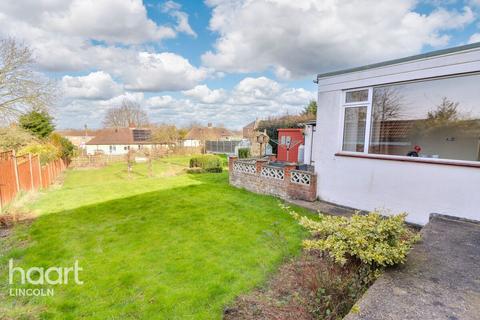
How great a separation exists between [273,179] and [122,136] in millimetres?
37925

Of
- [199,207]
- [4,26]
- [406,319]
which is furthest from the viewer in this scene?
[4,26]

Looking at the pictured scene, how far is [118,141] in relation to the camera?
128ft

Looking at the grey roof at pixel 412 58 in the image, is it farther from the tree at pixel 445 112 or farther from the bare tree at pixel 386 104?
the tree at pixel 445 112

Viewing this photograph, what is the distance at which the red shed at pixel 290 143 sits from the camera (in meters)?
14.0

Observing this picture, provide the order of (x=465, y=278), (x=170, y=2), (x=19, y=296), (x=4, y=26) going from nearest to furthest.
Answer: (x=465, y=278) < (x=19, y=296) < (x=170, y=2) < (x=4, y=26)

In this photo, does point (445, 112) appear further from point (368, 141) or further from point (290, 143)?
point (290, 143)

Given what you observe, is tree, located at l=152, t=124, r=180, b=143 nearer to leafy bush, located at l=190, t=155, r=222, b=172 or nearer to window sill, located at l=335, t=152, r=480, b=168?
leafy bush, located at l=190, t=155, r=222, b=172

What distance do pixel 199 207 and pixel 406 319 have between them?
5.65 meters

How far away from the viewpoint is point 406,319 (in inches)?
72.6

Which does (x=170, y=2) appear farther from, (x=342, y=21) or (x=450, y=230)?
(x=450, y=230)

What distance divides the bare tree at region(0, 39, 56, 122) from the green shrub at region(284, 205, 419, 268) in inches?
606

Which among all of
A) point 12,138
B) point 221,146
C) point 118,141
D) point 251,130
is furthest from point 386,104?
point 118,141

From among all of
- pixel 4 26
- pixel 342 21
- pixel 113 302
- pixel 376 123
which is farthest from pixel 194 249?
pixel 4 26

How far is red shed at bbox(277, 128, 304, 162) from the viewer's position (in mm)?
13969
